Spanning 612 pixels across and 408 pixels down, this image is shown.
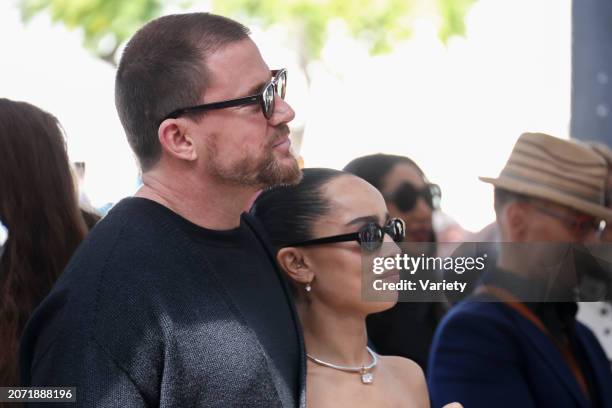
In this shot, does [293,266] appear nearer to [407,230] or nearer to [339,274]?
[339,274]

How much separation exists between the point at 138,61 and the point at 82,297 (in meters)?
0.53

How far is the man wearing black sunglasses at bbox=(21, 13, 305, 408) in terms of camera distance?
65.8 inches

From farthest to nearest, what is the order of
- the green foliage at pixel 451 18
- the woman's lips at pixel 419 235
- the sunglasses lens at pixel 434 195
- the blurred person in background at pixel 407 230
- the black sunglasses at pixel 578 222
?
the green foliage at pixel 451 18 < the sunglasses lens at pixel 434 195 < the woman's lips at pixel 419 235 < the blurred person in background at pixel 407 230 < the black sunglasses at pixel 578 222

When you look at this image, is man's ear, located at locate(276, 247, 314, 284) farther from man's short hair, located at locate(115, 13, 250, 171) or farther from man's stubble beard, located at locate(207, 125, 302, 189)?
man's short hair, located at locate(115, 13, 250, 171)

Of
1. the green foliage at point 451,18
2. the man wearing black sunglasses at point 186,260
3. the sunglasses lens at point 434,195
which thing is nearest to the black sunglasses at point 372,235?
the man wearing black sunglasses at point 186,260

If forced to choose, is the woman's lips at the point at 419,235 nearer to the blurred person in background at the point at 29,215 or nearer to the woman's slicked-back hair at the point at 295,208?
the woman's slicked-back hair at the point at 295,208

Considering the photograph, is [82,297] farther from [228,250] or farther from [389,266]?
[389,266]

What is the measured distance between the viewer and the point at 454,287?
2.45 meters

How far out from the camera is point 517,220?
2406 mm

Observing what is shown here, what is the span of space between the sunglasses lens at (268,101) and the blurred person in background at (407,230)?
3.11ft

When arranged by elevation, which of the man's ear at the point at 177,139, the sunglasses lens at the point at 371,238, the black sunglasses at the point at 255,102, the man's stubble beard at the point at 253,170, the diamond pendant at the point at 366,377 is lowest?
the diamond pendant at the point at 366,377

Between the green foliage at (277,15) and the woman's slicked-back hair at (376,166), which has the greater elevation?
the green foliage at (277,15)

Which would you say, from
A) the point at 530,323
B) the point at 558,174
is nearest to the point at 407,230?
the point at 558,174

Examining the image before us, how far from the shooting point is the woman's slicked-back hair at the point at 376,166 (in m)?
3.05
